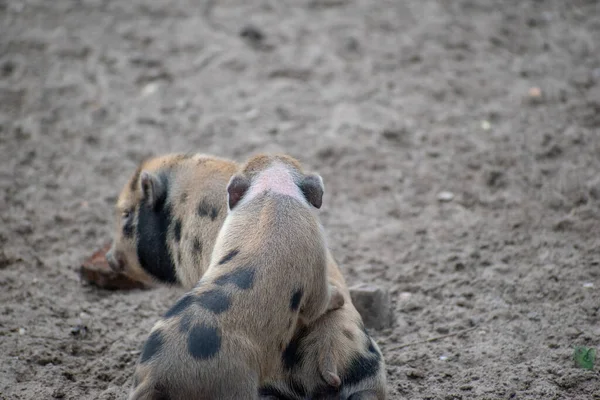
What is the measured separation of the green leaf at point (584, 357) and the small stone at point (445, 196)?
2.05 m

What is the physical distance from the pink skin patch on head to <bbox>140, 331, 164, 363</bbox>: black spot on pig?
944 millimetres

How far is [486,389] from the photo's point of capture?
429cm

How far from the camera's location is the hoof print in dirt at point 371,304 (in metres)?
4.90

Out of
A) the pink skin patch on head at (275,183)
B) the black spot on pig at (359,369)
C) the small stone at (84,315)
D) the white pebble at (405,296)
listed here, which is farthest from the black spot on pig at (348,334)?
the small stone at (84,315)

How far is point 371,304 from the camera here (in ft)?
16.1

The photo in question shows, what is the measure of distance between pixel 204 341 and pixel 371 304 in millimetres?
1762

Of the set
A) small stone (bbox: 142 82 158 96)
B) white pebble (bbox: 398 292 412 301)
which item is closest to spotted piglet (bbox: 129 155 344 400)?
white pebble (bbox: 398 292 412 301)

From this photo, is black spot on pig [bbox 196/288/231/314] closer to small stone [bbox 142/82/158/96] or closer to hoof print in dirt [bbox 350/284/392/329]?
hoof print in dirt [bbox 350/284/392/329]

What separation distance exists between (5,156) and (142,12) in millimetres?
2828

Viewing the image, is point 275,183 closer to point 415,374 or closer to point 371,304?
point 371,304

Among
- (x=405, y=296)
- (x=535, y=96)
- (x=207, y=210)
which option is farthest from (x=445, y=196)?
(x=207, y=210)

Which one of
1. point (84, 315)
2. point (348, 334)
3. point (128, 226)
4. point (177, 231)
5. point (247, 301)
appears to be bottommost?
point (84, 315)

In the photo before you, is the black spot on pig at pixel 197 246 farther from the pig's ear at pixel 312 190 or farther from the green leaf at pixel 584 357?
the green leaf at pixel 584 357

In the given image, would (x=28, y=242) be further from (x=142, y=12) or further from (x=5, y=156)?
(x=142, y=12)
